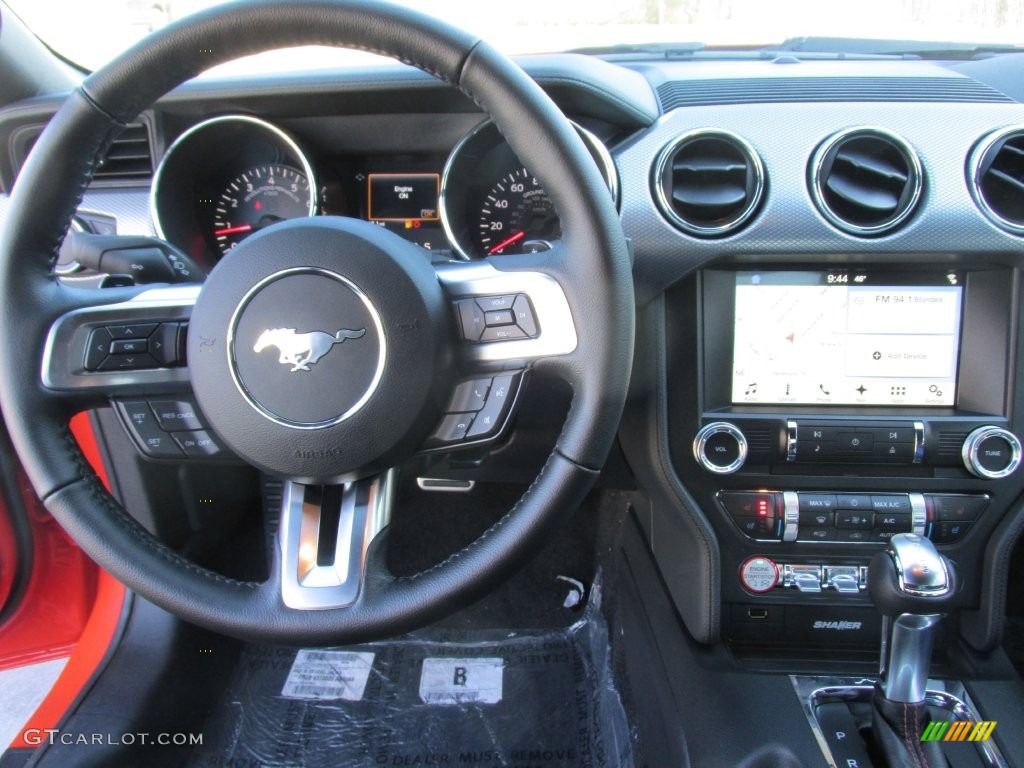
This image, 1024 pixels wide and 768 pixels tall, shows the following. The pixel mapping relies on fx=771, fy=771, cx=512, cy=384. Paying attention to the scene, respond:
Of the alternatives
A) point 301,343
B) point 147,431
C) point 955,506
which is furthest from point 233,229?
point 955,506

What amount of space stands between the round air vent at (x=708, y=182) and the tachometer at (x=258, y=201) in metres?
0.71

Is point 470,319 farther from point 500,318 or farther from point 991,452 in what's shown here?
point 991,452

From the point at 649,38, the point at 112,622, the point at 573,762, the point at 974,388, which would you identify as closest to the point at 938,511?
the point at 974,388

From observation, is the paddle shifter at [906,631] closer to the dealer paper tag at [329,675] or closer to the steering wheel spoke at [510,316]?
the steering wheel spoke at [510,316]

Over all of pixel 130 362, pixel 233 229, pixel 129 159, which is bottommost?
pixel 130 362

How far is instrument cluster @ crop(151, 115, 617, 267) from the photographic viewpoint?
4.80ft

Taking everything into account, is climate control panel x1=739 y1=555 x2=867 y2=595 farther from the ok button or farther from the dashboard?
the ok button

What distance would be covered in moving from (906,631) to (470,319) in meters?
0.73

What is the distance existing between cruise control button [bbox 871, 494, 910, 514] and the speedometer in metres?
0.76

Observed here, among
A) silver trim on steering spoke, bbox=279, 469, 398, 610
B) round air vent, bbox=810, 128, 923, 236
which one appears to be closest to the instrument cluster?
round air vent, bbox=810, 128, 923, 236

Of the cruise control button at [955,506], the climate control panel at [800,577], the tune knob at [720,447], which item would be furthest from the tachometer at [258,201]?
the cruise control button at [955,506]

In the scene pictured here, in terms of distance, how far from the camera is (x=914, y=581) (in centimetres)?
98

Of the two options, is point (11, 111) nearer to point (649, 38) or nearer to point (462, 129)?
point (462, 129)

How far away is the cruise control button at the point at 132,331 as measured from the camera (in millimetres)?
1016
